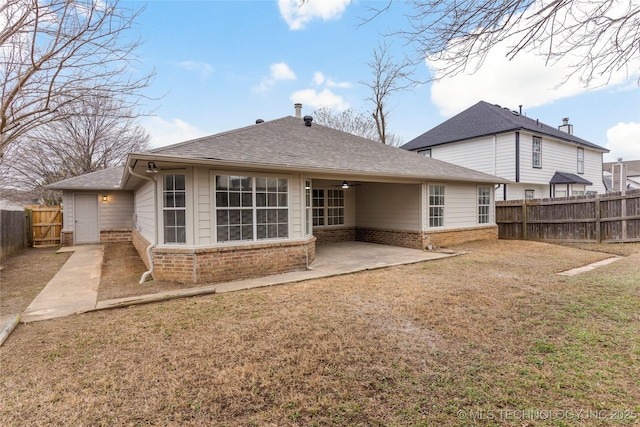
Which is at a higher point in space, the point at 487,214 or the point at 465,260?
the point at 487,214

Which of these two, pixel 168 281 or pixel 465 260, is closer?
pixel 168 281

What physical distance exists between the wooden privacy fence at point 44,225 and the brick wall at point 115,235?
220 centimetres

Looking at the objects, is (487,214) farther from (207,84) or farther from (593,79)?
(207,84)

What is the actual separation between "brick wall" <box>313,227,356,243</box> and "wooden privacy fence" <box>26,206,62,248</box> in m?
11.9

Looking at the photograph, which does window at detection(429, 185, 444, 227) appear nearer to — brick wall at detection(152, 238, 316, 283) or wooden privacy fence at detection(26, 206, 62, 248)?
brick wall at detection(152, 238, 316, 283)

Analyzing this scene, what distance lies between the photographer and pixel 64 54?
5.64 m

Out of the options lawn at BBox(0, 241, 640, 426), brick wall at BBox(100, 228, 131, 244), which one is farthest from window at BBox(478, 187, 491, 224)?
brick wall at BBox(100, 228, 131, 244)

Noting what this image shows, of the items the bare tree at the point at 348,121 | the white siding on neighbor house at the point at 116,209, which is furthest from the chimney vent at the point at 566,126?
the white siding on neighbor house at the point at 116,209

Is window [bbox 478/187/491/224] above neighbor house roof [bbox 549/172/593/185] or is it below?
below

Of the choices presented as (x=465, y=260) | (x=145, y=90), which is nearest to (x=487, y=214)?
(x=465, y=260)

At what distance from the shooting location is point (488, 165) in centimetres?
1719

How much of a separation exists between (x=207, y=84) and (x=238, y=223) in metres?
8.66

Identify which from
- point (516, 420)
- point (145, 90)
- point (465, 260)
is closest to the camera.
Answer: point (516, 420)

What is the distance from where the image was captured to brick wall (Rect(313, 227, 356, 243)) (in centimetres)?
1241
